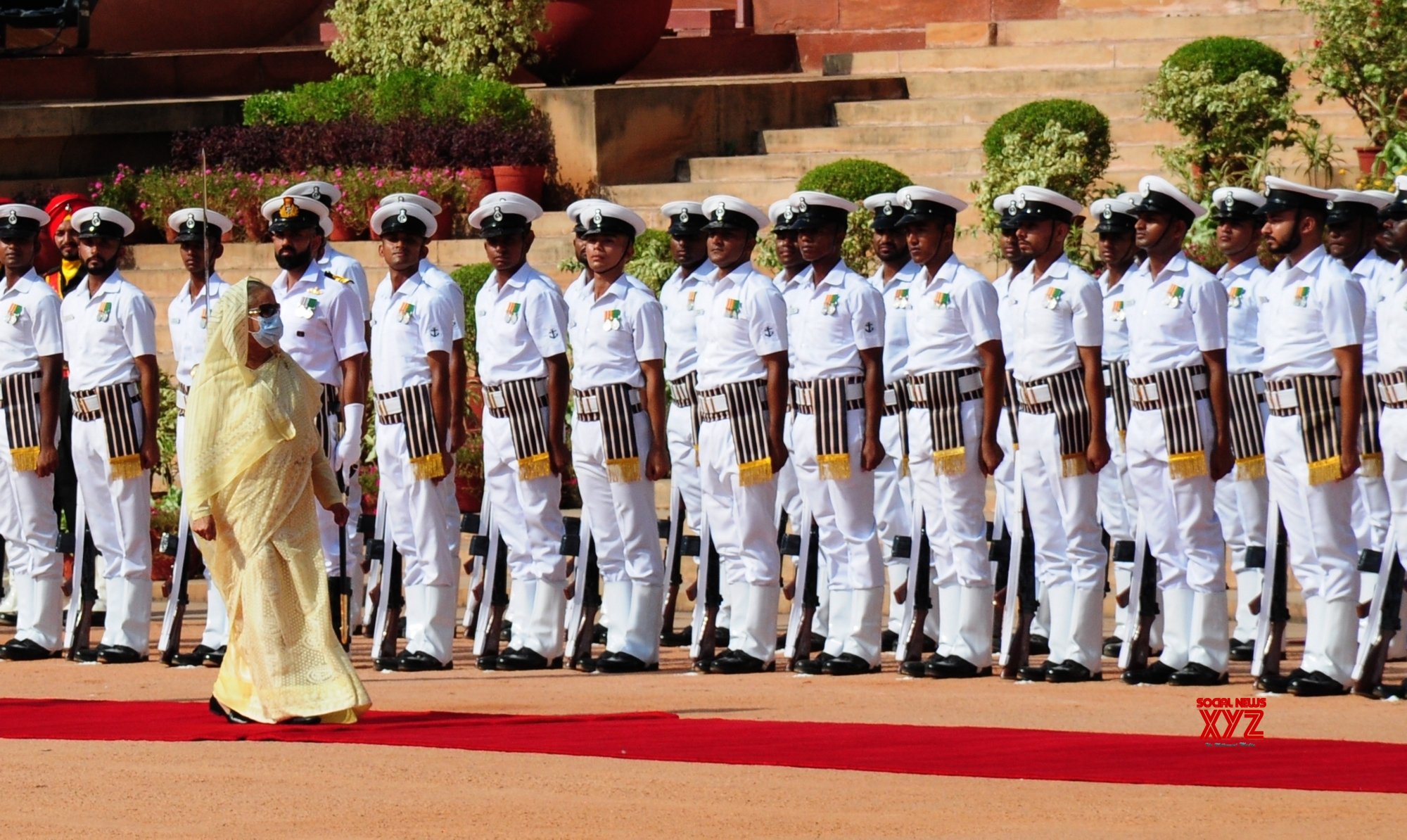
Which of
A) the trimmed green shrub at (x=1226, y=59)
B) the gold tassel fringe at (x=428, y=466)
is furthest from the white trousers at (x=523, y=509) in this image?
the trimmed green shrub at (x=1226, y=59)

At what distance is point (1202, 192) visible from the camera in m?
18.6

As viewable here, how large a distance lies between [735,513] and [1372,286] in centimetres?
325

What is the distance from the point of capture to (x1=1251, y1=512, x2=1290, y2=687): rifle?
38.0ft

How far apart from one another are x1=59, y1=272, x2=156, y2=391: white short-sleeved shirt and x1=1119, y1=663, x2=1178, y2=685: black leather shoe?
5.18m

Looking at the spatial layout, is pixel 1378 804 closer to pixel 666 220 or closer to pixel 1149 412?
pixel 1149 412

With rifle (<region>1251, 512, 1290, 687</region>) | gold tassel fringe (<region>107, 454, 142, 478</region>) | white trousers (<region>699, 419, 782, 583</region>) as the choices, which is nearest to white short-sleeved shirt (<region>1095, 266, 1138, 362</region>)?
rifle (<region>1251, 512, 1290, 687</region>)

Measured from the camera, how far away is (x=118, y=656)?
13359mm

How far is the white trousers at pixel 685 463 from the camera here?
45.5 ft

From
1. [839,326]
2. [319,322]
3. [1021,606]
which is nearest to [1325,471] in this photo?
[1021,606]

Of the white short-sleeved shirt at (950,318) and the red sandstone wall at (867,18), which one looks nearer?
the white short-sleeved shirt at (950,318)

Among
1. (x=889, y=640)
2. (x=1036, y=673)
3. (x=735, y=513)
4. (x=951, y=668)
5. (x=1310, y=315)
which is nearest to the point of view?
(x=1310, y=315)

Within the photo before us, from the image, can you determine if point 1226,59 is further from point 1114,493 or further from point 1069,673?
point 1069,673

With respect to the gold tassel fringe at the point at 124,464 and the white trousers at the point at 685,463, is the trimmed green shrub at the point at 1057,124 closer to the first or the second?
the white trousers at the point at 685,463

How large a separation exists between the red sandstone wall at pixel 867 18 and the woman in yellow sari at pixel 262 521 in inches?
559
